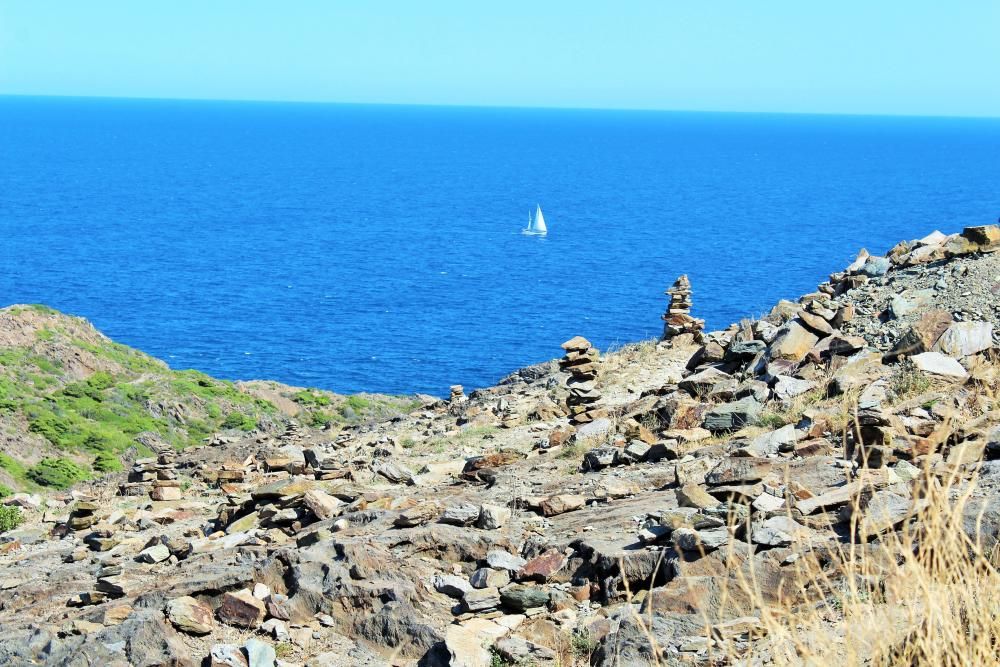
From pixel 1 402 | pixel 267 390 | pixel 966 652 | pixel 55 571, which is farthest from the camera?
pixel 267 390

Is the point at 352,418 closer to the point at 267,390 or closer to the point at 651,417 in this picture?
the point at 267,390

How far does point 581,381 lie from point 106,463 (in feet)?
47.2

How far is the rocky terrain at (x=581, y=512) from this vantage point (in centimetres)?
882

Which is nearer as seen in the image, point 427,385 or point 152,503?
point 152,503

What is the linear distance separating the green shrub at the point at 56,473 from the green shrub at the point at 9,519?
321 inches

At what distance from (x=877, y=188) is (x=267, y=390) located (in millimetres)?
143586

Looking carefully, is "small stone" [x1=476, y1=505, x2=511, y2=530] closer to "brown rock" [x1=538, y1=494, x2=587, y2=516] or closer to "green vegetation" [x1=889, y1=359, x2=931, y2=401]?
"brown rock" [x1=538, y1=494, x2=587, y2=516]

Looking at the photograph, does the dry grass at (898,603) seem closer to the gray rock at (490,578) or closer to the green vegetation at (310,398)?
the gray rock at (490,578)

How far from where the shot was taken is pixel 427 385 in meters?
57.2

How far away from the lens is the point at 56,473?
2788 centimetres

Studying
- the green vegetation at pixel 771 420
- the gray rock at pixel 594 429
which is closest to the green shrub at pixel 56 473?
the gray rock at pixel 594 429

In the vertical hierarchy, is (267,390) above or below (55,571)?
below

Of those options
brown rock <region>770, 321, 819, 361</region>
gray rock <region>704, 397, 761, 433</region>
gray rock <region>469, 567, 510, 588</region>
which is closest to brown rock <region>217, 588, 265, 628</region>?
gray rock <region>469, 567, 510, 588</region>

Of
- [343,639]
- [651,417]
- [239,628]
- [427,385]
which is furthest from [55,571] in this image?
[427,385]
